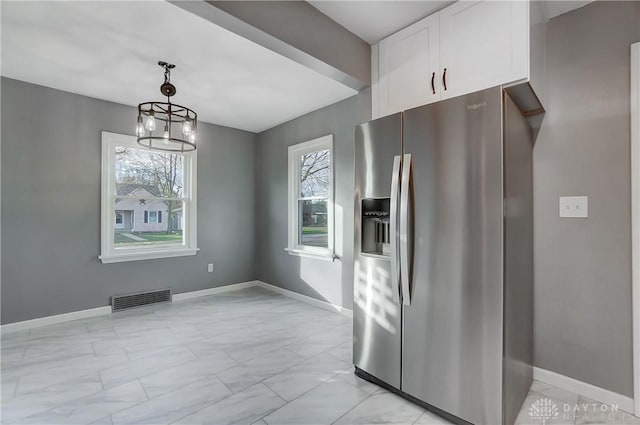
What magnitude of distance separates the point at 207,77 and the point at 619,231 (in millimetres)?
3546

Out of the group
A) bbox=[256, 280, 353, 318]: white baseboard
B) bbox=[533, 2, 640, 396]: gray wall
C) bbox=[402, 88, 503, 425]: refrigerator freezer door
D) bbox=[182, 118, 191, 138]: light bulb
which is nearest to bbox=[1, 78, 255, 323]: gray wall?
bbox=[256, 280, 353, 318]: white baseboard

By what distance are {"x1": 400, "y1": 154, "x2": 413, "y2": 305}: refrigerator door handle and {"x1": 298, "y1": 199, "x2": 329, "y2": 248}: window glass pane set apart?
2.25 meters

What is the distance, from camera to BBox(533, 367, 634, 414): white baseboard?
195cm

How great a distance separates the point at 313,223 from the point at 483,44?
Result: 3.06 m

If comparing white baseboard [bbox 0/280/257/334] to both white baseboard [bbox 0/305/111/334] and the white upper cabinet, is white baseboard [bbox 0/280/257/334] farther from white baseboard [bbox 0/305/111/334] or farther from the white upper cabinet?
the white upper cabinet

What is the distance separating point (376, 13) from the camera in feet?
6.95

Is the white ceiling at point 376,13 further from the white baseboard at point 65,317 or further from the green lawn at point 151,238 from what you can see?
the white baseboard at point 65,317

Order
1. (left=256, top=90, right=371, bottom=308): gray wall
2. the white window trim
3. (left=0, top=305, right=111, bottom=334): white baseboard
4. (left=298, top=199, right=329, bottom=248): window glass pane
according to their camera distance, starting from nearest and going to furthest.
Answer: (left=0, top=305, right=111, bottom=334): white baseboard
(left=256, top=90, right=371, bottom=308): gray wall
the white window trim
(left=298, top=199, right=329, bottom=248): window glass pane

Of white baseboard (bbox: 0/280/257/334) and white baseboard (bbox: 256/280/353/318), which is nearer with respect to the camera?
white baseboard (bbox: 0/280/257/334)

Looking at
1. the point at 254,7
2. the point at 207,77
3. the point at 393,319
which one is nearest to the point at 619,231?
the point at 393,319

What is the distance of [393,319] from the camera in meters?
2.06

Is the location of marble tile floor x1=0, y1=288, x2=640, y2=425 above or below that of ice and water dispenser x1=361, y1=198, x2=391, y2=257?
below

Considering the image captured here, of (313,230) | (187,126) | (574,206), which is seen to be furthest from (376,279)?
(313,230)
